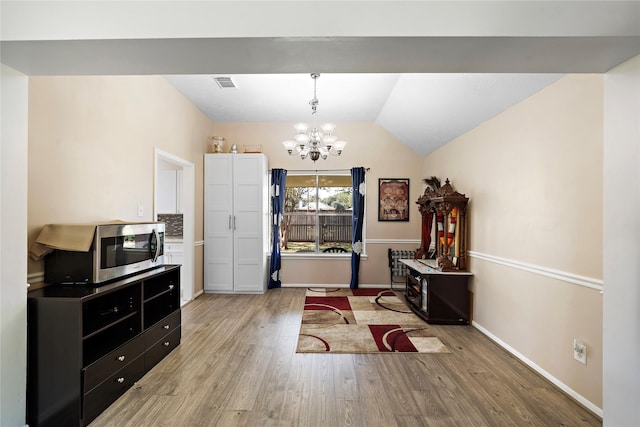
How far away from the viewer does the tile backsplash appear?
5117 millimetres

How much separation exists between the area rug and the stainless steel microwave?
173 cm

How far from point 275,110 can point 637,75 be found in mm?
4285

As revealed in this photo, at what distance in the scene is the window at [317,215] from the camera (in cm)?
566

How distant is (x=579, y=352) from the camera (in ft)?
7.06

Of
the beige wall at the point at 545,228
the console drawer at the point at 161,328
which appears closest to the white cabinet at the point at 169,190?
the console drawer at the point at 161,328

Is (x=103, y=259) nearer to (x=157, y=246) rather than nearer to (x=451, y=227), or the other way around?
(x=157, y=246)

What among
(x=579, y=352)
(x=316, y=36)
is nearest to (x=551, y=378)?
(x=579, y=352)

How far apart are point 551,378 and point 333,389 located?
175 cm

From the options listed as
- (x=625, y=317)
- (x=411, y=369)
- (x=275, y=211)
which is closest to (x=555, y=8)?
(x=625, y=317)

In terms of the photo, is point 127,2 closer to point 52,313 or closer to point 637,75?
point 52,313

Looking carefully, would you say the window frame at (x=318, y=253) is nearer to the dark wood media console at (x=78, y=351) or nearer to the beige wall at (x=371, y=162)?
the beige wall at (x=371, y=162)

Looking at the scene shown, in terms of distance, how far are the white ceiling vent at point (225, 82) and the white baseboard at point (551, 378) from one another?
169 inches

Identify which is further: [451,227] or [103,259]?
[451,227]

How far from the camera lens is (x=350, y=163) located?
5.54m
